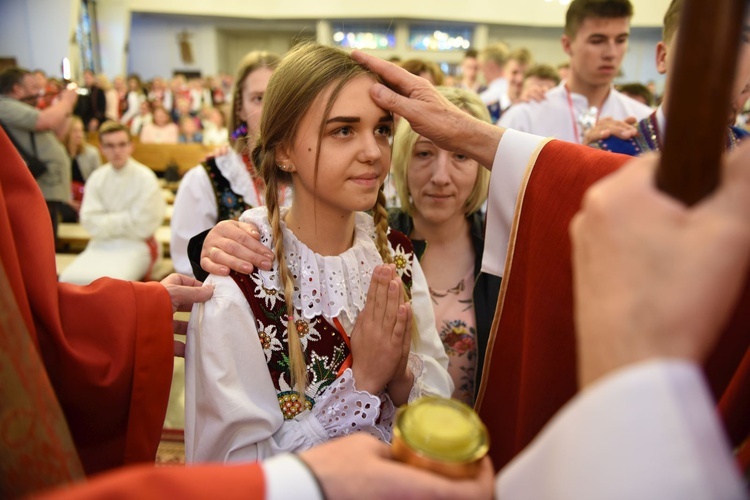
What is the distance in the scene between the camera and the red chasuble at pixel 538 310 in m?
1.19

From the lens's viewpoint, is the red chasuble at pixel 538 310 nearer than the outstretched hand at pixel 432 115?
Yes

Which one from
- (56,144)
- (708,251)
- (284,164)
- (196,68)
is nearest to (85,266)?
(56,144)

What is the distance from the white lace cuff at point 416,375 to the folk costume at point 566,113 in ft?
7.88

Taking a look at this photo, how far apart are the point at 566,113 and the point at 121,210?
13.1ft

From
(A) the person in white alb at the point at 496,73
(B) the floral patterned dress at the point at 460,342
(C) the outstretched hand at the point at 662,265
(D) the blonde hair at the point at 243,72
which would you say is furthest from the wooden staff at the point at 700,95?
(A) the person in white alb at the point at 496,73

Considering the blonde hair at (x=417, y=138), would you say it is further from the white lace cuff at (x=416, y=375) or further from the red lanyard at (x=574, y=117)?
the red lanyard at (x=574, y=117)

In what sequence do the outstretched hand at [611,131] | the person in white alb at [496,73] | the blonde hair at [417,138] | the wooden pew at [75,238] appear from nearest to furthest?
the blonde hair at [417,138]
the outstretched hand at [611,131]
the wooden pew at [75,238]
the person in white alb at [496,73]

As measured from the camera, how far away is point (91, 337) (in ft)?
3.80

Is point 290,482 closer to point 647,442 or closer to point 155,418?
point 647,442

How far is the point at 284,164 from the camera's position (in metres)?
1.52

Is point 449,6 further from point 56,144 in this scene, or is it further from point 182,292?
point 182,292

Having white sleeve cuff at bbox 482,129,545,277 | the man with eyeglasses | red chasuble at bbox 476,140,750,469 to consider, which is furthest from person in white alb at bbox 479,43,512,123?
red chasuble at bbox 476,140,750,469

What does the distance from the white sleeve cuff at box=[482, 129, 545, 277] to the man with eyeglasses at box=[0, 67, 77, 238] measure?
4613mm

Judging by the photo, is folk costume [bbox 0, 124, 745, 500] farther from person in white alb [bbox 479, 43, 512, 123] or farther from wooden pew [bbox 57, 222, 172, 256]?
person in white alb [bbox 479, 43, 512, 123]
